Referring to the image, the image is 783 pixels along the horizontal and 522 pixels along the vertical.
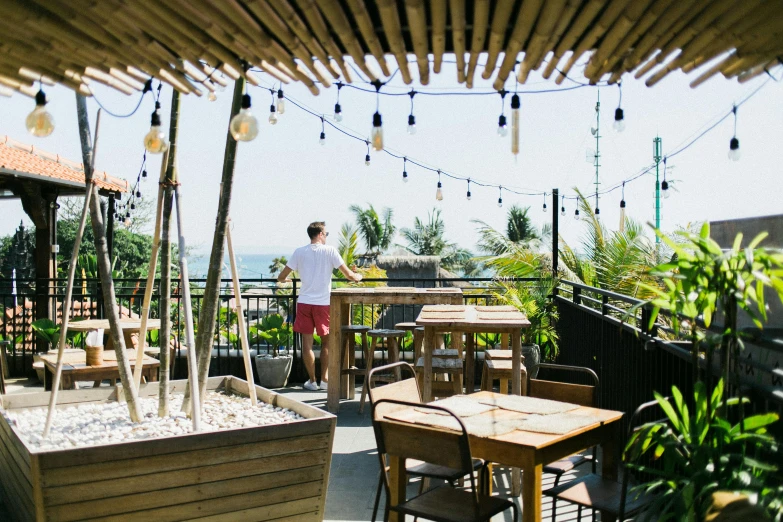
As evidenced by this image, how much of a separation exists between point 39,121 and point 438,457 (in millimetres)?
2377

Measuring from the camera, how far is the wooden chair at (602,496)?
2.81 m

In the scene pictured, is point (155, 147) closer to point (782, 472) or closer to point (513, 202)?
point (782, 472)

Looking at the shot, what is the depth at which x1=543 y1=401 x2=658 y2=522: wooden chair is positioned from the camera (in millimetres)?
2812

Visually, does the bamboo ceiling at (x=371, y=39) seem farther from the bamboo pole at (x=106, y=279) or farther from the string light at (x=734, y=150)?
the string light at (x=734, y=150)

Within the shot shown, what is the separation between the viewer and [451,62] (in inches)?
135

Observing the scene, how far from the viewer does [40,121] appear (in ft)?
10.8

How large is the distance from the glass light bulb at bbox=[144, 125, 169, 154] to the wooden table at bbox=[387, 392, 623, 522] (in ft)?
5.47

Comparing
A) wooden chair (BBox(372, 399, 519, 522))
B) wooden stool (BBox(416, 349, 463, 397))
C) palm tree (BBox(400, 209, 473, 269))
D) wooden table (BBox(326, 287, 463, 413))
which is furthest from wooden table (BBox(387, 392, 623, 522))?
palm tree (BBox(400, 209, 473, 269))

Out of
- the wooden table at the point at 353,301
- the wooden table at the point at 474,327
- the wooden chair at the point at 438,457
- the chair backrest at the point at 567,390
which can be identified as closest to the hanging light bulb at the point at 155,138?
the wooden chair at the point at 438,457

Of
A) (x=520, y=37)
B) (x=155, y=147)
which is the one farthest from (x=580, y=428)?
(x=155, y=147)

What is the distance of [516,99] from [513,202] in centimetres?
4881

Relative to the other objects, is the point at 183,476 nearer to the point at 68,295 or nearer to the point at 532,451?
the point at 68,295

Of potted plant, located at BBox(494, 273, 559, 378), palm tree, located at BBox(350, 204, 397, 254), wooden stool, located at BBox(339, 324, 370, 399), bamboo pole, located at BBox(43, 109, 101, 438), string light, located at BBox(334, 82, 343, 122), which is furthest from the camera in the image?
palm tree, located at BBox(350, 204, 397, 254)

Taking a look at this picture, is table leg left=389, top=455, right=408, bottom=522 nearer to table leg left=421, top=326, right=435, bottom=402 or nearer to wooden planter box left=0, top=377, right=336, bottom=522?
wooden planter box left=0, top=377, right=336, bottom=522
